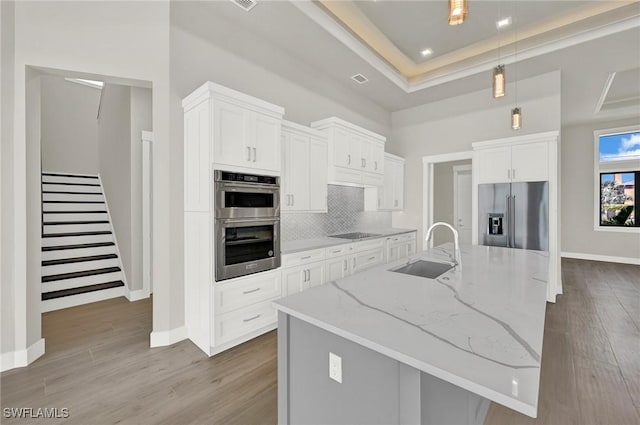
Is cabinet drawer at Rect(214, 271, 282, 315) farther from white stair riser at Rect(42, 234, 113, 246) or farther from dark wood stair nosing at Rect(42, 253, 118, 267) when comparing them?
white stair riser at Rect(42, 234, 113, 246)

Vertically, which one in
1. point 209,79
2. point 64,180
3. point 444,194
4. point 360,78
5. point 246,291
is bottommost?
point 246,291

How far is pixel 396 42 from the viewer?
4141 mm

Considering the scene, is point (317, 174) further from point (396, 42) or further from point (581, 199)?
point (581, 199)

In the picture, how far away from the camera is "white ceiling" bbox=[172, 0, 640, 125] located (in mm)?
3122

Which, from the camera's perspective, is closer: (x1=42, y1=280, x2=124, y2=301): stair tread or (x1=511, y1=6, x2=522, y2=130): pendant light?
(x1=511, y1=6, x2=522, y2=130): pendant light

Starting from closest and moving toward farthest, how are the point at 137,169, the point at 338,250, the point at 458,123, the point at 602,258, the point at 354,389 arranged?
the point at 354,389 → the point at 338,250 → the point at 137,169 → the point at 458,123 → the point at 602,258

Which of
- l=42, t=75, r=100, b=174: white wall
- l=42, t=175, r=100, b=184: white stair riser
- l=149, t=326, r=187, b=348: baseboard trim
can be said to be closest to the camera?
l=149, t=326, r=187, b=348: baseboard trim

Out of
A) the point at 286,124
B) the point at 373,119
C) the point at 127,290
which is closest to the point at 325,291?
the point at 286,124

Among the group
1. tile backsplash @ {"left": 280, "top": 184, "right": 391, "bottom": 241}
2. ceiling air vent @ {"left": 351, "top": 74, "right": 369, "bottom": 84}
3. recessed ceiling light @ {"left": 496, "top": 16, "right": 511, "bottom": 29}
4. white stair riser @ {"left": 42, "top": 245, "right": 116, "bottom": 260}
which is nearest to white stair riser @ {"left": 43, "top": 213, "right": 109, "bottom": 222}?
white stair riser @ {"left": 42, "top": 245, "right": 116, "bottom": 260}

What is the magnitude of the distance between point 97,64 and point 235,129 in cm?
130

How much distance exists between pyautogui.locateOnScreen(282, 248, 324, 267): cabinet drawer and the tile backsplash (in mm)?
544

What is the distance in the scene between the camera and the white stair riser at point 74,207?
4.93 metres

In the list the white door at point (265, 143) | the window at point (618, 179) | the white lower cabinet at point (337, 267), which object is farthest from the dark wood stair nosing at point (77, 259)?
the window at point (618, 179)

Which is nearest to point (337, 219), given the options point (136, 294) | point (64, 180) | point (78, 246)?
point (136, 294)
